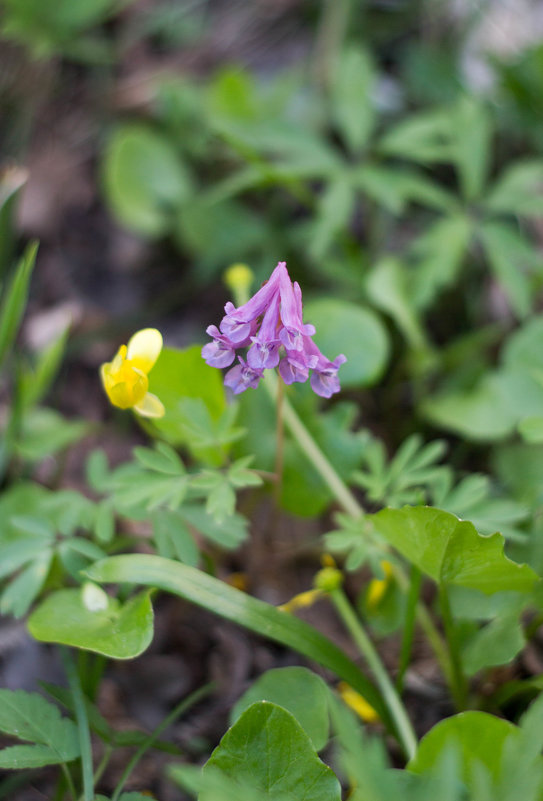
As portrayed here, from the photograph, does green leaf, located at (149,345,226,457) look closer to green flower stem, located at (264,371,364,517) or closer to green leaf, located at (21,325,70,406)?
green flower stem, located at (264,371,364,517)

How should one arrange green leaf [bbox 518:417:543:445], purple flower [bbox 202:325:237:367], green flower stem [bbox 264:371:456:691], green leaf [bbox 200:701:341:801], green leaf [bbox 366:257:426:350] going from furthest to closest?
green leaf [bbox 366:257:426:350] → green flower stem [bbox 264:371:456:691] → green leaf [bbox 518:417:543:445] → purple flower [bbox 202:325:237:367] → green leaf [bbox 200:701:341:801]

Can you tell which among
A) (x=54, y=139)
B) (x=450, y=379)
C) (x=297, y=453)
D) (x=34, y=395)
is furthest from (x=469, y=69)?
(x=34, y=395)

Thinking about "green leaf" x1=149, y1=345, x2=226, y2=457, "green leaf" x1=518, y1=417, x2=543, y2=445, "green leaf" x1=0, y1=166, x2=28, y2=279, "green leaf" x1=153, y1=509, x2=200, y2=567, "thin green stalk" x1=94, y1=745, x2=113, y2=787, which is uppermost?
"green leaf" x1=0, y1=166, x2=28, y2=279

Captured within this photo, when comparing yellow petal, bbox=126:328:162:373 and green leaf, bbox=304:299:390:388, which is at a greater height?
yellow petal, bbox=126:328:162:373

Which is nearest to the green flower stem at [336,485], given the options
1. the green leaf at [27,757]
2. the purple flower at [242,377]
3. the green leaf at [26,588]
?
the purple flower at [242,377]

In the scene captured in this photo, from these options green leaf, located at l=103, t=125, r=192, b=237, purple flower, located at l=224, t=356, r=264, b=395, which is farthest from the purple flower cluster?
green leaf, located at l=103, t=125, r=192, b=237

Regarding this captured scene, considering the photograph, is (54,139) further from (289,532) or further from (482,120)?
(289,532)

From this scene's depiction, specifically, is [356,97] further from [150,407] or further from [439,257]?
[150,407]
